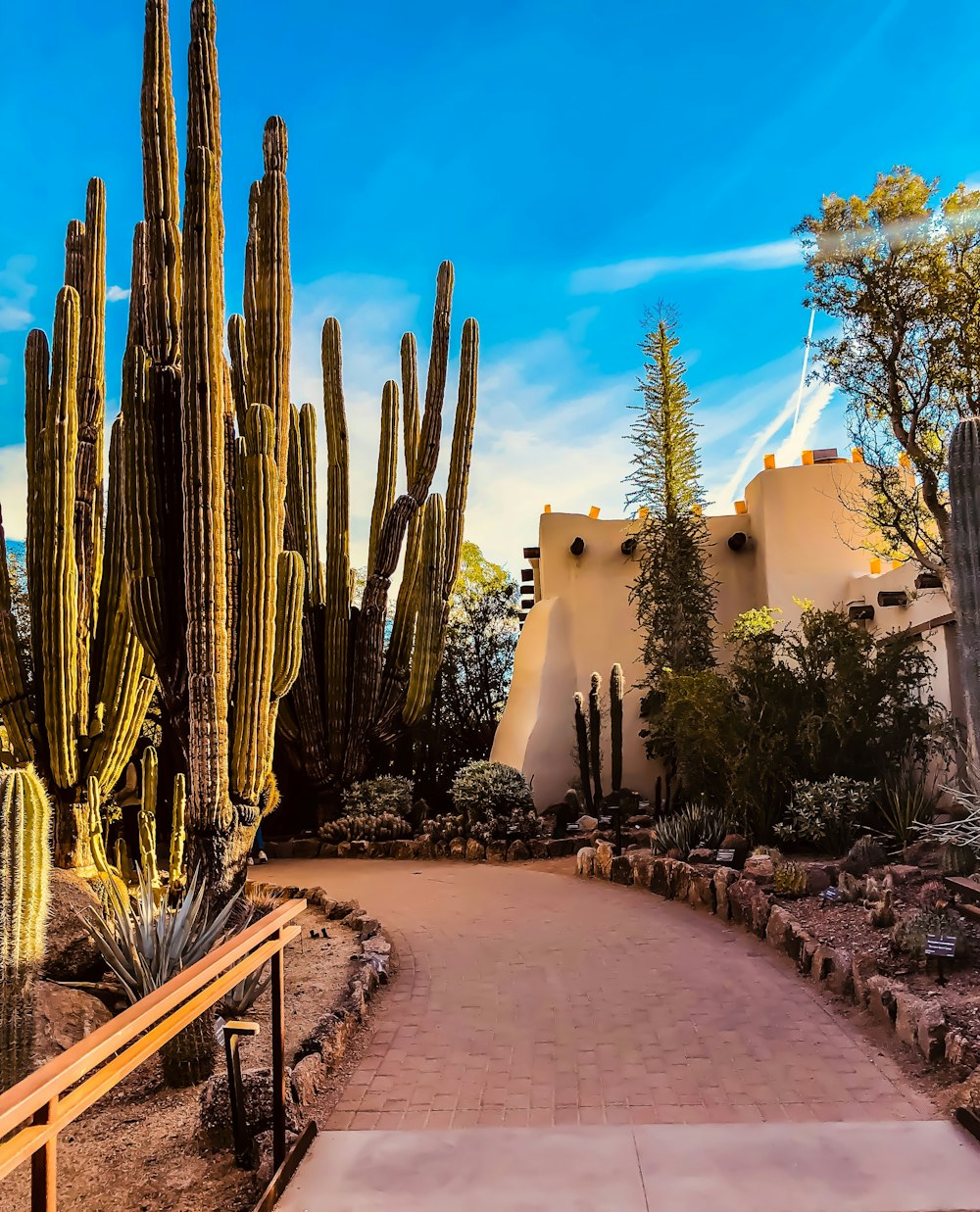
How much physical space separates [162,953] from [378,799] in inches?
298

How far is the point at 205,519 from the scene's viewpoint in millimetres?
6215

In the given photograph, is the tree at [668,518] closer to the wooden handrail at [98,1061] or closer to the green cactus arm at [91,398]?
the green cactus arm at [91,398]

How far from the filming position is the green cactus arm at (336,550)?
1212cm

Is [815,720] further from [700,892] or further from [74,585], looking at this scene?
[74,585]

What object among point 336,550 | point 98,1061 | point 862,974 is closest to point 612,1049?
point 862,974

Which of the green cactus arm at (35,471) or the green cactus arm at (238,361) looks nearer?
the green cactus arm at (35,471)

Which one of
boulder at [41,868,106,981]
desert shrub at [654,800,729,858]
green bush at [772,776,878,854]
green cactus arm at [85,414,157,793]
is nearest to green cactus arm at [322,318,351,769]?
green cactus arm at [85,414,157,793]

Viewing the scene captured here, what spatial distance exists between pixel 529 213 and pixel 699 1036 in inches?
380

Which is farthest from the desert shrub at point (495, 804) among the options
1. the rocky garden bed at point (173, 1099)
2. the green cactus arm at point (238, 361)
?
the rocky garden bed at point (173, 1099)

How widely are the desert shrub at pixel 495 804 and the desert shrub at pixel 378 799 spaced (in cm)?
77

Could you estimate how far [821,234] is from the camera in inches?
413

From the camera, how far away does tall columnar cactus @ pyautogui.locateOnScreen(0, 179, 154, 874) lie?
863 cm

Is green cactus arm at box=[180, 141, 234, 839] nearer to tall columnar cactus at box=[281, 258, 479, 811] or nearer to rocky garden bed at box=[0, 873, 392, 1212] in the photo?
rocky garden bed at box=[0, 873, 392, 1212]

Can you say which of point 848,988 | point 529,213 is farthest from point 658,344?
point 848,988
